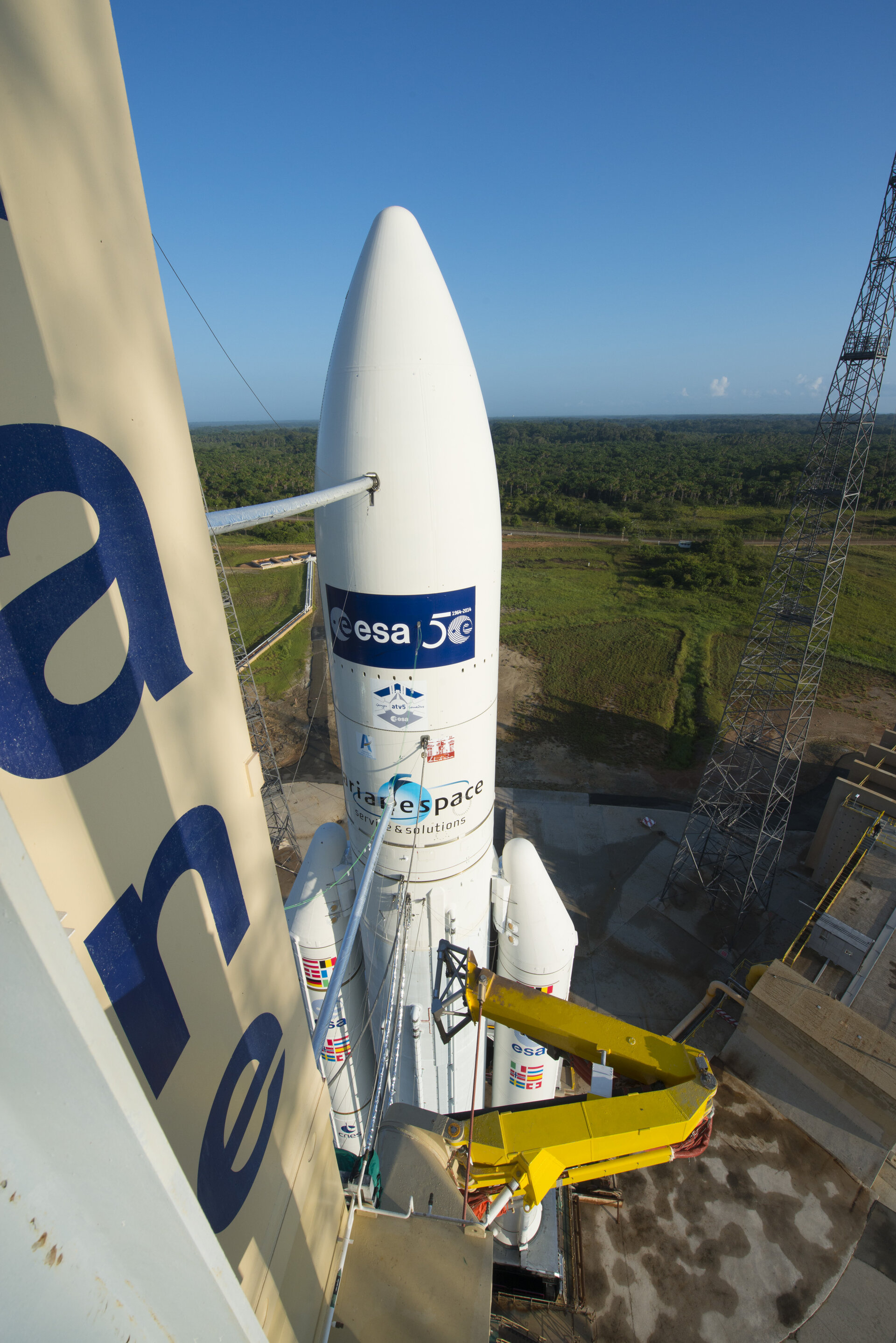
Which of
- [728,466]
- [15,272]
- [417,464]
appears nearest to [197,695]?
[15,272]

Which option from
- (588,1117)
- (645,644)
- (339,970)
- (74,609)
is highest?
(74,609)

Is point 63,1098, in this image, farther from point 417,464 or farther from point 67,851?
point 417,464

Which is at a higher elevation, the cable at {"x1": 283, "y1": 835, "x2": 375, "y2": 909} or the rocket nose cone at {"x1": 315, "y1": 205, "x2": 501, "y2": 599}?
the rocket nose cone at {"x1": 315, "y1": 205, "x2": 501, "y2": 599}

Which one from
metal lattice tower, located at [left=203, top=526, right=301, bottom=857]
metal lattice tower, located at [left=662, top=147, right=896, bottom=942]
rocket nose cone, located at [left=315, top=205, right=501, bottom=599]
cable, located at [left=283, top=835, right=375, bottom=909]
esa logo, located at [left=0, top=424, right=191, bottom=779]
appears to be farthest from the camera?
metal lattice tower, located at [left=203, top=526, right=301, bottom=857]

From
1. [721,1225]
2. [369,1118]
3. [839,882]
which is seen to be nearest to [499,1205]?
[369,1118]

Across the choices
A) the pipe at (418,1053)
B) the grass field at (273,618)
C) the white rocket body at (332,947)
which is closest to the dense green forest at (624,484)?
the grass field at (273,618)

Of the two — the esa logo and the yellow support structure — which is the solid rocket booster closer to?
the yellow support structure

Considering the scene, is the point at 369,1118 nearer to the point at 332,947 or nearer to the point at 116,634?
the point at 332,947

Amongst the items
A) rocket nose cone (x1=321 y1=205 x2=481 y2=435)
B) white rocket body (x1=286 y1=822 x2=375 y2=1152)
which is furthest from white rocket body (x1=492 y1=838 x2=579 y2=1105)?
rocket nose cone (x1=321 y1=205 x2=481 y2=435)

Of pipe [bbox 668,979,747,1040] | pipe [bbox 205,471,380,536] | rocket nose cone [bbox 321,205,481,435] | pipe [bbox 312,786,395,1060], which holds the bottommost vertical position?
pipe [bbox 668,979,747,1040]
